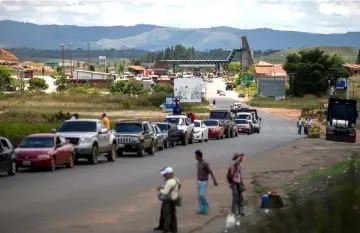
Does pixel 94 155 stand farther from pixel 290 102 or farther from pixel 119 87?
pixel 119 87

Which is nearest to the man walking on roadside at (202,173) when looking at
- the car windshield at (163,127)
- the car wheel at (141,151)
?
the car wheel at (141,151)

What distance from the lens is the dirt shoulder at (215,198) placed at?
18.2m

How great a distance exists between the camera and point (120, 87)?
172m

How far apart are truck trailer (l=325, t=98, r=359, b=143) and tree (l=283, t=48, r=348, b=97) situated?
86.9m

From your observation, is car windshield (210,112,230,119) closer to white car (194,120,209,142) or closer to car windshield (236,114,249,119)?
car windshield (236,114,249,119)

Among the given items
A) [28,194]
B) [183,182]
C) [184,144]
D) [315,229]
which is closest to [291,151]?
[184,144]

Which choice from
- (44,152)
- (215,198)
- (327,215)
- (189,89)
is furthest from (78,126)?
(189,89)

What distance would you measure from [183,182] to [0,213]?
9683mm

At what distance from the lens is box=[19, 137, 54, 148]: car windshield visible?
31.8 m

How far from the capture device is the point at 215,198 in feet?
79.9

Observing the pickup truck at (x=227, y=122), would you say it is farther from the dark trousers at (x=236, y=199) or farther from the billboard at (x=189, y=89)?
the dark trousers at (x=236, y=199)

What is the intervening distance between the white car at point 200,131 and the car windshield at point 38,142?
25250mm

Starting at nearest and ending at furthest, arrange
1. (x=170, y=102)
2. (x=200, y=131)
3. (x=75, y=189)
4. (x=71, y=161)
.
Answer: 1. (x=75, y=189)
2. (x=71, y=161)
3. (x=200, y=131)
4. (x=170, y=102)

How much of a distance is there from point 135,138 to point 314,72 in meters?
115
